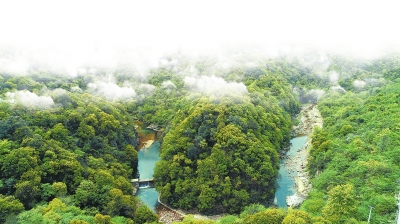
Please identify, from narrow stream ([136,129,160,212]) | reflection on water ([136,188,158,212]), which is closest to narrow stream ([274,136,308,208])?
reflection on water ([136,188,158,212])

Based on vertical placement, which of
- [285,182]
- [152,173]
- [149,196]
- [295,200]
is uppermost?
[295,200]

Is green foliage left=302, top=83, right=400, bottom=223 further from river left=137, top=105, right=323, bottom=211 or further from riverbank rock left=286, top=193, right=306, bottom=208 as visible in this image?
river left=137, top=105, right=323, bottom=211

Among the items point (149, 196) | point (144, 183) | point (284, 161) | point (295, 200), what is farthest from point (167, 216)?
point (284, 161)

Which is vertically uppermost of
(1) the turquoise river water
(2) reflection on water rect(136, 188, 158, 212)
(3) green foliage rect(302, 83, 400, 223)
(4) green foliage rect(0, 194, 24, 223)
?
(3) green foliage rect(302, 83, 400, 223)

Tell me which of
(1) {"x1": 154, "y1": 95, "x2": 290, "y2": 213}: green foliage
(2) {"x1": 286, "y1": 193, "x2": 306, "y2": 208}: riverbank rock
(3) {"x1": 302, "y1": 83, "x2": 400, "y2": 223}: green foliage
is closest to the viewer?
(3) {"x1": 302, "y1": 83, "x2": 400, "y2": 223}: green foliage

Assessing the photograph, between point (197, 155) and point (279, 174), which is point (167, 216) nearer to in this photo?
point (197, 155)

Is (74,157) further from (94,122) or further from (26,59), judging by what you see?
(26,59)
